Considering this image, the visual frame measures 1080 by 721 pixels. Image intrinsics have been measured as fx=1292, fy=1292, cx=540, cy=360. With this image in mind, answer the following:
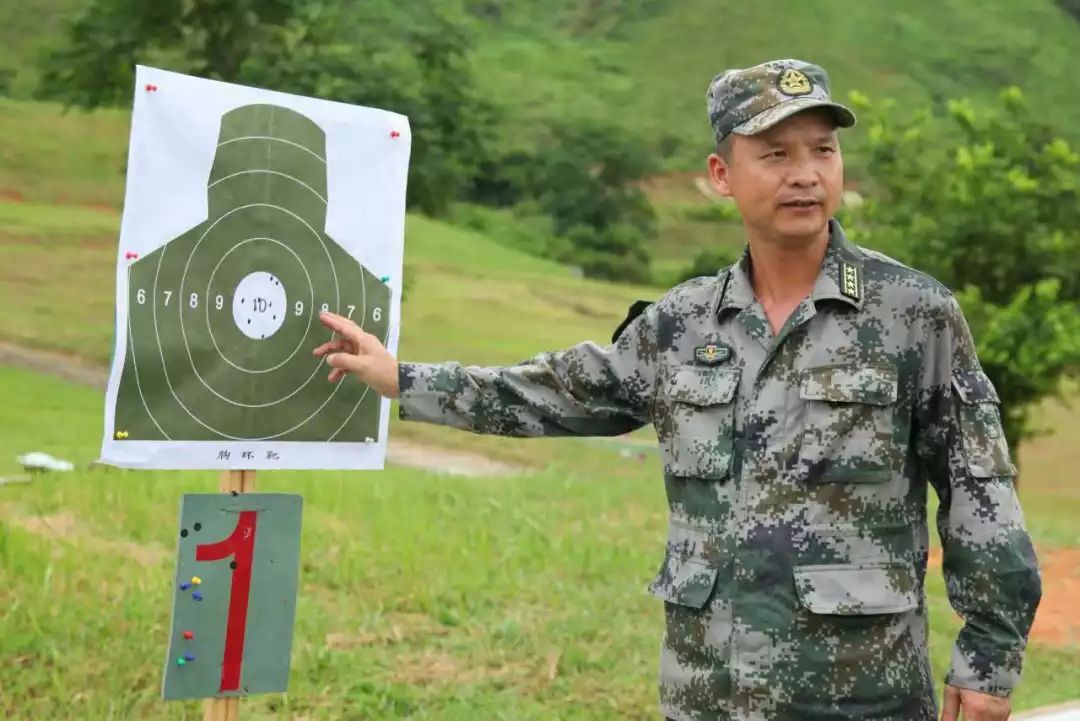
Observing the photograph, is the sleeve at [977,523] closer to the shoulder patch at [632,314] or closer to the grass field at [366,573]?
the shoulder patch at [632,314]

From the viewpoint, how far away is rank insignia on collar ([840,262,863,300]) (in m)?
1.71

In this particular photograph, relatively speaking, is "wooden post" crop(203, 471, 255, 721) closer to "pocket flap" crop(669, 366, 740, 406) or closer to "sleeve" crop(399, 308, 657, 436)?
"sleeve" crop(399, 308, 657, 436)

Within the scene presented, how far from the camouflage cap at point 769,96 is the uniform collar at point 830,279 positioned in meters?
0.17

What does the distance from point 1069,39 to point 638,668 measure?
2892 centimetres

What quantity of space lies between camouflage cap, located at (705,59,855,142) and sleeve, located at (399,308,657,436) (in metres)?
0.33

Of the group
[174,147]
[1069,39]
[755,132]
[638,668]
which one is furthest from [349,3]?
[1069,39]

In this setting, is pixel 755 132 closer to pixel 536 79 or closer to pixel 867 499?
pixel 867 499

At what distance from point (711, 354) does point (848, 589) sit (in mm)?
361

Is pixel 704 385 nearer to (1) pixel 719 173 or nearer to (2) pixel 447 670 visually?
(1) pixel 719 173

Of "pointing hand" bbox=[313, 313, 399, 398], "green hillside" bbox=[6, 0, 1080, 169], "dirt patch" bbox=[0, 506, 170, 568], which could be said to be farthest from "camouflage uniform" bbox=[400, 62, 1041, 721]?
"green hillside" bbox=[6, 0, 1080, 169]

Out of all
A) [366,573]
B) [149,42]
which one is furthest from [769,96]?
[149,42]

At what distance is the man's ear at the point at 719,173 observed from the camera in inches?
71.9

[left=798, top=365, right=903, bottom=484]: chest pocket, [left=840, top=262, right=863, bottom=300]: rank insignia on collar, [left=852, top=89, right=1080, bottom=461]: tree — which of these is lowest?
[left=798, top=365, right=903, bottom=484]: chest pocket

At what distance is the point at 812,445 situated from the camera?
167 centimetres
